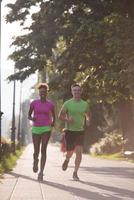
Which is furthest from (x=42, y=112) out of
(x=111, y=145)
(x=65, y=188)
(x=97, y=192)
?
(x=111, y=145)

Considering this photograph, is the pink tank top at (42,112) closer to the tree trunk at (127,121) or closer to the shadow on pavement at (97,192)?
the shadow on pavement at (97,192)

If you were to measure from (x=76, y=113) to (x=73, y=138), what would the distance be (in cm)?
52

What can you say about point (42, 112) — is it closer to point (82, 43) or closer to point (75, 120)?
point (75, 120)

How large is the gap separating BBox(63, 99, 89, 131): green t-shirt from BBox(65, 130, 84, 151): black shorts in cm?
8

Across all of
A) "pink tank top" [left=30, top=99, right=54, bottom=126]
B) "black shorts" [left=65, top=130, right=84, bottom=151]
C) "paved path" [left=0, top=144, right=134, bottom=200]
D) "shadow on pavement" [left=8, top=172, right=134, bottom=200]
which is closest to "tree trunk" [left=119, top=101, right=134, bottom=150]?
"paved path" [left=0, top=144, right=134, bottom=200]

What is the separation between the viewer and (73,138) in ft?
47.3

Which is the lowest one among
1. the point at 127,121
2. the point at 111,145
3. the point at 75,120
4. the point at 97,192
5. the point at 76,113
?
the point at 97,192

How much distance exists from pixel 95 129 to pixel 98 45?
3433cm

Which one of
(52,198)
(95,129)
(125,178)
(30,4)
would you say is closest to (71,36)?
(30,4)

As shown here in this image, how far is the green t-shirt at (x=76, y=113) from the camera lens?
47.2 feet

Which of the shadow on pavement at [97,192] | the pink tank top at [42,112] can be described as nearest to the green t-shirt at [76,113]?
the pink tank top at [42,112]

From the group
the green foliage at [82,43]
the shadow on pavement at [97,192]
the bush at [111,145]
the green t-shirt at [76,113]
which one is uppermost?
the green foliage at [82,43]

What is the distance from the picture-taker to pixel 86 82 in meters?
32.1

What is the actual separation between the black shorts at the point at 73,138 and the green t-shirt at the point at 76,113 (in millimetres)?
83
